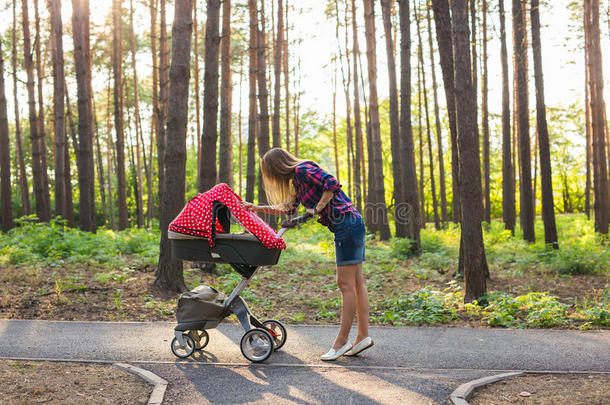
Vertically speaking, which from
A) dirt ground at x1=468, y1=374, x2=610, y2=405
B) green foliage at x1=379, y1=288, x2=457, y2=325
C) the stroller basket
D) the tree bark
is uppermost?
the tree bark

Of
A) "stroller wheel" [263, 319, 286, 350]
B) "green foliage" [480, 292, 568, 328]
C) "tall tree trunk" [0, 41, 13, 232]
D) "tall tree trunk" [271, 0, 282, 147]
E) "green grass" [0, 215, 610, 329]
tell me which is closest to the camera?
"stroller wheel" [263, 319, 286, 350]

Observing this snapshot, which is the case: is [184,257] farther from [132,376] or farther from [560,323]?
[560,323]

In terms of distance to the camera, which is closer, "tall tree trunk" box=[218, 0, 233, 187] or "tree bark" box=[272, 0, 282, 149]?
"tall tree trunk" box=[218, 0, 233, 187]

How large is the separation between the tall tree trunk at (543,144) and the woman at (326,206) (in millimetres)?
10523

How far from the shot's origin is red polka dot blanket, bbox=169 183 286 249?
513cm

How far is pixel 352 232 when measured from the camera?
5.33 metres

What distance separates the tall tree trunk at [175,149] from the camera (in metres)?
8.66

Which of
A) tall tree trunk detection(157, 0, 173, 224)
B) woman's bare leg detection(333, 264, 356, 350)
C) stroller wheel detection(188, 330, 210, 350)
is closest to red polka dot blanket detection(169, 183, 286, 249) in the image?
woman's bare leg detection(333, 264, 356, 350)

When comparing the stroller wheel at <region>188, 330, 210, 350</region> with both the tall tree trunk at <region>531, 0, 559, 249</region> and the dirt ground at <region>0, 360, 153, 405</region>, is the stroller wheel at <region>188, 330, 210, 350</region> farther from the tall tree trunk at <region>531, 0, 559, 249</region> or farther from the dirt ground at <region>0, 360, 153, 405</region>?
the tall tree trunk at <region>531, 0, 559, 249</region>

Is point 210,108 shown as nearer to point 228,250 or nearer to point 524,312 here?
point 228,250

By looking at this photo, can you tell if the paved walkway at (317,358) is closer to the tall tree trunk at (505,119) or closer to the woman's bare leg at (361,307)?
the woman's bare leg at (361,307)

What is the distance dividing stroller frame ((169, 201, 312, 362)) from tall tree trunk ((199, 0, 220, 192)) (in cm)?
477

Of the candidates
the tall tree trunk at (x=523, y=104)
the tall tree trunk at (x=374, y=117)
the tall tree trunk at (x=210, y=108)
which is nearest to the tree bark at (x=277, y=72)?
the tall tree trunk at (x=374, y=117)

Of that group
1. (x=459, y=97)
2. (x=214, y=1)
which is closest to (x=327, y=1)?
(x=214, y=1)
